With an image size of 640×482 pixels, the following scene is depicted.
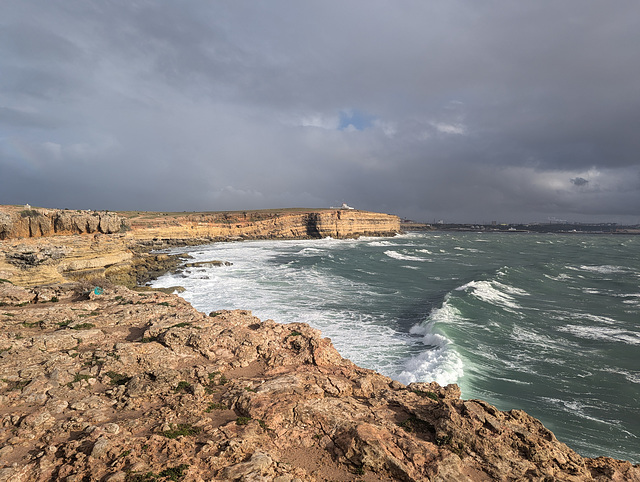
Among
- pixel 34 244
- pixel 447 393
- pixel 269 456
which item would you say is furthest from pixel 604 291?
pixel 34 244

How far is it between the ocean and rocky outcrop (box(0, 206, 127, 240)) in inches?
323

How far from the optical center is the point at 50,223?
1080 inches

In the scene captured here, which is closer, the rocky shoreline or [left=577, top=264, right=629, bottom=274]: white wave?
the rocky shoreline

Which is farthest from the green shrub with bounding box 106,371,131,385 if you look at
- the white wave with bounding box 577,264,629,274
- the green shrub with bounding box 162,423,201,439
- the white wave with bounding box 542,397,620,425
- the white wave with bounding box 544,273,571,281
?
the white wave with bounding box 577,264,629,274

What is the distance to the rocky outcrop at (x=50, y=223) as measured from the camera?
24.3 m

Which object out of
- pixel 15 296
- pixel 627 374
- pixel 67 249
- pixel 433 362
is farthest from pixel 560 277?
pixel 67 249

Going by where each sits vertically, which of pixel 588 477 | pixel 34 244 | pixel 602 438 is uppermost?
pixel 34 244

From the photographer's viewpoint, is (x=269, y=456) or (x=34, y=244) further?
(x=34, y=244)

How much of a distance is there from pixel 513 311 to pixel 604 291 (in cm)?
1468

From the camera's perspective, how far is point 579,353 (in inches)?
636

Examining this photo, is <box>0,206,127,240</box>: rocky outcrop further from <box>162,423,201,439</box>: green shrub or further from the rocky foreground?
<box>162,423,201,439</box>: green shrub

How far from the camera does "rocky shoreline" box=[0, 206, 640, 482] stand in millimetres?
5223

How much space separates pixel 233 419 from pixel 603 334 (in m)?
22.8

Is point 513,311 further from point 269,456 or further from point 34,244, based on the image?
point 34,244
